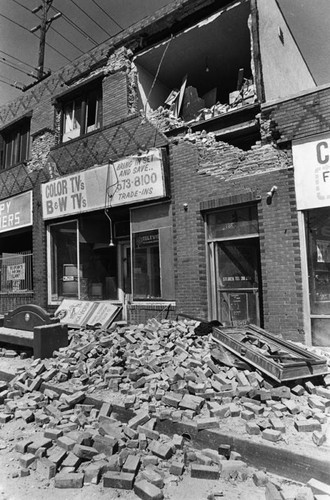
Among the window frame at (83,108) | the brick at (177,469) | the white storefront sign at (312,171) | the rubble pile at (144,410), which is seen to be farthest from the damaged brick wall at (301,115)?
the brick at (177,469)

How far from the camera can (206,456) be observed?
367cm

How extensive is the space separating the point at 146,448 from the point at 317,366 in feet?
7.74

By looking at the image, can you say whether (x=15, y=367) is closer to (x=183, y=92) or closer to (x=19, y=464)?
(x=19, y=464)

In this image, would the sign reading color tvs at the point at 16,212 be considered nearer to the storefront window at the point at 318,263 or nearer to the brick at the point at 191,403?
the storefront window at the point at 318,263

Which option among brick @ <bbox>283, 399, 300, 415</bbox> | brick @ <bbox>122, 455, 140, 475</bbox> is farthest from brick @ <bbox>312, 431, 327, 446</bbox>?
brick @ <bbox>122, 455, 140, 475</bbox>

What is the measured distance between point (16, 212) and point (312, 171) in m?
10.3

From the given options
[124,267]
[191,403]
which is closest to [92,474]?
[191,403]

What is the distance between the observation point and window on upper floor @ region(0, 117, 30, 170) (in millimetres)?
14117

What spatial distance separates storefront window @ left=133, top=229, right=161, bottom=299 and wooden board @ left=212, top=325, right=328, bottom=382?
3.76m

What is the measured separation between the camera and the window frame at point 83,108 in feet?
37.4

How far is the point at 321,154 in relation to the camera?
271 inches

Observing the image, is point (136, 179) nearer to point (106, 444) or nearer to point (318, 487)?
point (106, 444)

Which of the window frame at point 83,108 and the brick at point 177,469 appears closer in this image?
the brick at point 177,469

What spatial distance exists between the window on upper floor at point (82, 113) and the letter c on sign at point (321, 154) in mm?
6658
